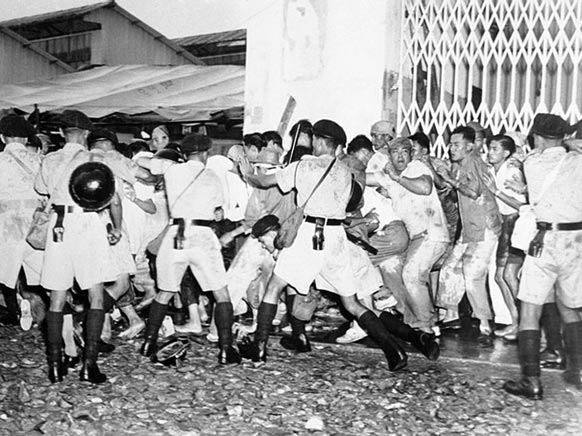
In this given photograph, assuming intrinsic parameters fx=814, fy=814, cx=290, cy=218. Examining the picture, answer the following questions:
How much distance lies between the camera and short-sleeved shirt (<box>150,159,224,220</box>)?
224 inches

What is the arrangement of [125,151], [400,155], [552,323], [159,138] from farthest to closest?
[125,151], [159,138], [400,155], [552,323]

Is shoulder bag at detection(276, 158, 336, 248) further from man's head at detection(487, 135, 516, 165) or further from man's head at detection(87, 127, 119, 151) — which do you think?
man's head at detection(487, 135, 516, 165)

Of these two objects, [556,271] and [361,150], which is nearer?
[556,271]

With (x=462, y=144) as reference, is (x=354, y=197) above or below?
below

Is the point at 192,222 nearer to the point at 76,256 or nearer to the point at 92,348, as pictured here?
the point at 76,256

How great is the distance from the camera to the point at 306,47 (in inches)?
335

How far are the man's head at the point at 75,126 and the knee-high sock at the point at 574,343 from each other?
3403 millimetres

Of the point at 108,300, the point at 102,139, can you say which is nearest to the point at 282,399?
the point at 108,300

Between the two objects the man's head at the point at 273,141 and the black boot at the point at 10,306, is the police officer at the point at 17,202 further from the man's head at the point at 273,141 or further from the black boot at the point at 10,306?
the man's head at the point at 273,141

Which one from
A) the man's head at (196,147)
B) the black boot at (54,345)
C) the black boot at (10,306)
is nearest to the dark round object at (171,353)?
the black boot at (54,345)

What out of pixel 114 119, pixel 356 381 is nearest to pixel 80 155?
pixel 356 381

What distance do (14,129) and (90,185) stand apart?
176 cm

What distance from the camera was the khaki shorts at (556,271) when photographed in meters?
5.00

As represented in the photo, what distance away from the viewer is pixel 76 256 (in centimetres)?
520
